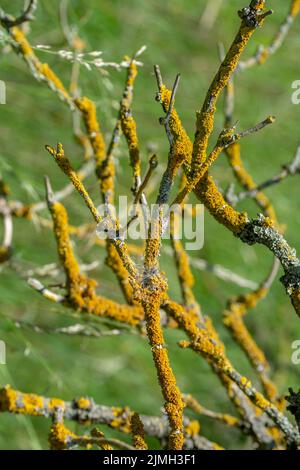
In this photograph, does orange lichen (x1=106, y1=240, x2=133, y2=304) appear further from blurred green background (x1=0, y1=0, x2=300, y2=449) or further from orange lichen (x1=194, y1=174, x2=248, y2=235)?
blurred green background (x1=0, y1=0, x2=300, y2=449)

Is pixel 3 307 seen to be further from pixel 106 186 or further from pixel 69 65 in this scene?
pixel 106 186

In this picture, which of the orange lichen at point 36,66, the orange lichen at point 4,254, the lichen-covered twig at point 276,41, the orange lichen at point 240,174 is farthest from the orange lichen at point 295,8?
the orange lichen at point 4,254

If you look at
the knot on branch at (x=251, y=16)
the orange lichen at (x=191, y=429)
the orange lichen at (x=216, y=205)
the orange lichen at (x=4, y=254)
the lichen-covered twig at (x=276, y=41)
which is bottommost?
the orange lichen at (x=191, y=429)

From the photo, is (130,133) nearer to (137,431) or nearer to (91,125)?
→ (91,125)

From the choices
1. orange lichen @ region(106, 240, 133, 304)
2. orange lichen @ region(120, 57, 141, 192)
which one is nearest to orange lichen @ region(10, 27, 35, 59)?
orange lichen @ region(120, 57, 141, 192)

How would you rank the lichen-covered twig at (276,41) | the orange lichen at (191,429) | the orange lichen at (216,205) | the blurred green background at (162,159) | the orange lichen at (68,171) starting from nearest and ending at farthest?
the orange lichen at (68,171) < the orange lichen at (216,205) < the orange lichen at (191,429) < the lichen-covered twig at (276,41) < the blurred green background at (162,159)

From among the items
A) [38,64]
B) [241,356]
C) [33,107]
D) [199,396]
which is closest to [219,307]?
[241,356]

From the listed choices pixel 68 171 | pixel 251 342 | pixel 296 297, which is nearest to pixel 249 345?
pixel 251 342

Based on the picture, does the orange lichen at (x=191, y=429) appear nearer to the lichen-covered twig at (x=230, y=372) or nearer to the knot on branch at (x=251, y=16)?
the lichen-covered twig at (x=230, y=372)
